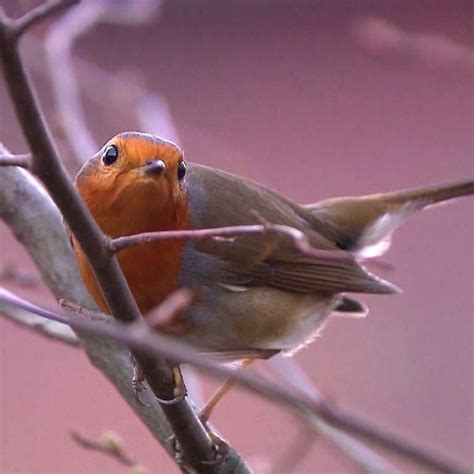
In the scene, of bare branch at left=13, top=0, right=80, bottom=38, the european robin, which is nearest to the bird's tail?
the european robin

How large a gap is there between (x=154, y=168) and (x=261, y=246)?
0.76m

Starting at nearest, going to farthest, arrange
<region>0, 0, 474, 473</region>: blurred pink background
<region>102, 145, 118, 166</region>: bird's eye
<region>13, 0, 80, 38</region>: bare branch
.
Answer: <region>13, 0, 80, 38</region>: bare branch
<region>102, 145, 118, 166</region>: bird's eye
<region>0, 0, 474, 473</region>: blurred pink background

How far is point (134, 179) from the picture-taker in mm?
2033

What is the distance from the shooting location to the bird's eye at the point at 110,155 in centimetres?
210

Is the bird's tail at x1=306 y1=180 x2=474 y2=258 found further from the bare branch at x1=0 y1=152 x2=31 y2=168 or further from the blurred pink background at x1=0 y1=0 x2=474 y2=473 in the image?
the bare branch at x1=0 y1=152 x2=31 y2=168

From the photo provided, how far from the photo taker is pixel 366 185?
216 inches

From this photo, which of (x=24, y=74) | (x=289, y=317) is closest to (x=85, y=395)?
(x=289, y=317)

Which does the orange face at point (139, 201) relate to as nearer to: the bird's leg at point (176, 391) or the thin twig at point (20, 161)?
the bird's leg at point (176, 391)

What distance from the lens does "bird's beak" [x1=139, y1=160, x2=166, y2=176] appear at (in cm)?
199

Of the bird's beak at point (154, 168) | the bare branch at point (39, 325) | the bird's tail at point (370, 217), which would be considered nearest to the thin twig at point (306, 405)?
the bird's beak at point (154, 168)

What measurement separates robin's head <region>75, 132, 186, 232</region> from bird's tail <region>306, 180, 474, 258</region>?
1080mm

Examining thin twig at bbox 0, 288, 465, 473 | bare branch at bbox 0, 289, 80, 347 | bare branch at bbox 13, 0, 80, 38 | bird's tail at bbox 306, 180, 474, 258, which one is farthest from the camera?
bird's tail at bbox 306, 180, 474, 258

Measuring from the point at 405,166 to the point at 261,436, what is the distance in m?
1.65

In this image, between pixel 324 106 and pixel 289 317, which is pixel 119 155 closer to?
pixel 289 317
